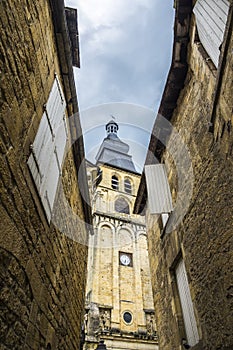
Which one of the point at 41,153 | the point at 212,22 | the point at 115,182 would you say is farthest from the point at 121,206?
the point at 41,153

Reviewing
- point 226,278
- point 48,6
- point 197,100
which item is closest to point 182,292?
point 226,278

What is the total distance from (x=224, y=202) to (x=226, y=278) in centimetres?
93

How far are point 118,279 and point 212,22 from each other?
1932 centimetres

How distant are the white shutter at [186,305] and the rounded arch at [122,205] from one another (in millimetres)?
21211

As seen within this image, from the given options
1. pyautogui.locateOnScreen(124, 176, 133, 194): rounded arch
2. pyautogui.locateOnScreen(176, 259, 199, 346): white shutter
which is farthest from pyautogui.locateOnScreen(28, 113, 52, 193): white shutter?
pyautogui.locateOnScreen(124, 176, 133, 194): rounded arch

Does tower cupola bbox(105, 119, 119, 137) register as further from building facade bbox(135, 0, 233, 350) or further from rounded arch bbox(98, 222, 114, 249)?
building facade bbox(135, 0, 233, 350)

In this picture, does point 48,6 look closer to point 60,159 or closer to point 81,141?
point 60,159

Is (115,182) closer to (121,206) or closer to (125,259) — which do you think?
(121,206)

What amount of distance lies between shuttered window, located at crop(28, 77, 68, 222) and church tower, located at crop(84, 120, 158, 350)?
1150 centimetres

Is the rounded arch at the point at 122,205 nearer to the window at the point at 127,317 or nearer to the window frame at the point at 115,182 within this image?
the window frame at the point at 115,182

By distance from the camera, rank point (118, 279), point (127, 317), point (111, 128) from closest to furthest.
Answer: point (127, 317) < point (118, 279) < point (111, 128)

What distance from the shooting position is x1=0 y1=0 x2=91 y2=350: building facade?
1930mm

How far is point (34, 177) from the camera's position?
2.51 meters

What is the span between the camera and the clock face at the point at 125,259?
21.7 m
